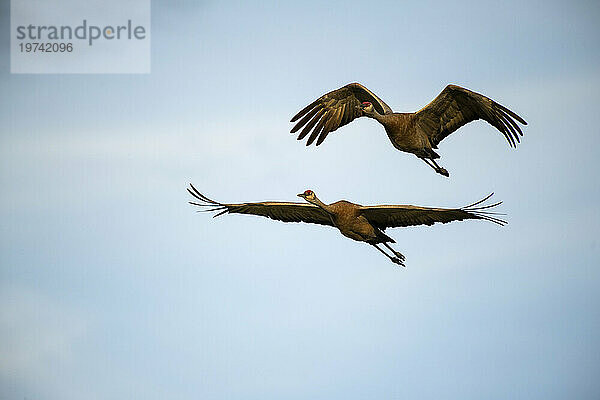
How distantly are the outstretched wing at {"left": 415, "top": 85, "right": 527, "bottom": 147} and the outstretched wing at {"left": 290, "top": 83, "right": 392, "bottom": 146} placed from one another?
3.26ft

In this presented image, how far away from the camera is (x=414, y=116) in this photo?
25.1 m

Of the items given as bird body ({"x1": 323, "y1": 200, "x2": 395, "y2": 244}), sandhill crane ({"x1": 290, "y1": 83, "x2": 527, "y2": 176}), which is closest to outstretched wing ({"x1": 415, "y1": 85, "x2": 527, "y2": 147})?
sandhill crane ({"x1": 290, "y1": 83, "x2": 527, "y2": 176})

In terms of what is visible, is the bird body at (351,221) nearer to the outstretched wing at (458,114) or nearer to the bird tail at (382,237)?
the bird tail at (382,237)

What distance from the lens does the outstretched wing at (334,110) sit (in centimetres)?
2544

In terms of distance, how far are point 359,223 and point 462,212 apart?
230 centimetres

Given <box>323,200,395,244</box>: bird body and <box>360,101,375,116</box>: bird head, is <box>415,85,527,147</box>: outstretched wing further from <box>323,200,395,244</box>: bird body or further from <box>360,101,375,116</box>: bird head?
<box>323,200,395,244</box>: bird body

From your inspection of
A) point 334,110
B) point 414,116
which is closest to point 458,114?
point 414,116

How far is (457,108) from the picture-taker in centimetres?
2559

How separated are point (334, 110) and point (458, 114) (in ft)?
9.56

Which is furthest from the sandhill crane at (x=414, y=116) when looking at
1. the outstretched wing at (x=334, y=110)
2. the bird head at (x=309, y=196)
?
the bird head at (x=309, y=196)

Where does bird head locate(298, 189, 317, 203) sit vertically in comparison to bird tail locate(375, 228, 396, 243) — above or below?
above

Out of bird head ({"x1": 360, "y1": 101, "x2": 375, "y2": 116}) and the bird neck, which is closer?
the bird neck

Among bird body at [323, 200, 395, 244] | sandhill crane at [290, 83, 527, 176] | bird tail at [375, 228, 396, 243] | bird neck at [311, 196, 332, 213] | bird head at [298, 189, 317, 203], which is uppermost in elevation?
sandhill crane at [290, 83, 527, 176]

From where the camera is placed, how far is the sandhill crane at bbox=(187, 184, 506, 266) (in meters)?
23.8
